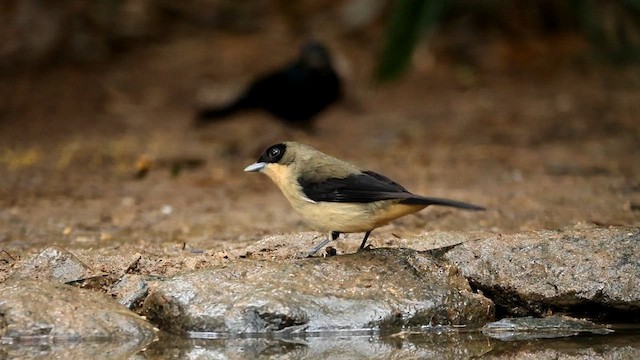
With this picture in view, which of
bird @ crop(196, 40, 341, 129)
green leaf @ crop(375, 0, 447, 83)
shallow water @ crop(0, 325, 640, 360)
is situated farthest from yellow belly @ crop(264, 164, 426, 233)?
bird @ crop(196, 40, 341, 129)

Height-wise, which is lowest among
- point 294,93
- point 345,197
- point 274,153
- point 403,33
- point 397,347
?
point 397,347

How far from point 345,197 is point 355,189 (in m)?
0.06

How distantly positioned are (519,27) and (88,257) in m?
9.49

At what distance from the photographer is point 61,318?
5254 millimetres

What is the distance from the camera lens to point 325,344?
5234 mm

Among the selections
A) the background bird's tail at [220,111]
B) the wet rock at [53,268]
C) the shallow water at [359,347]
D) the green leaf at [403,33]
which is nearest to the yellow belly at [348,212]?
the shallow water at [359,347]

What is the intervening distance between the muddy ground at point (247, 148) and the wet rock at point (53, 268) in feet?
0.46

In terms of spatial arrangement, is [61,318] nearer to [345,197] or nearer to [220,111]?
[345,197]

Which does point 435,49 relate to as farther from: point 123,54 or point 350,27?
point 123,54

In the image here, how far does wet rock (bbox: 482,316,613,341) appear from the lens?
551 cm

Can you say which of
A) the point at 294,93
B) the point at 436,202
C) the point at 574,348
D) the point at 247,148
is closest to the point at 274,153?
the point at 436,202

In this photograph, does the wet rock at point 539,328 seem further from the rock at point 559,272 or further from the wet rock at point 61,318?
the wet rock at point 61,318

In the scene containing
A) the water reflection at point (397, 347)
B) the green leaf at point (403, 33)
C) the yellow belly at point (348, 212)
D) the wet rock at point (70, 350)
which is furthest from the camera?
the green leaf at point (403, 33)

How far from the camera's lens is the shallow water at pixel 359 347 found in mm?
5055
